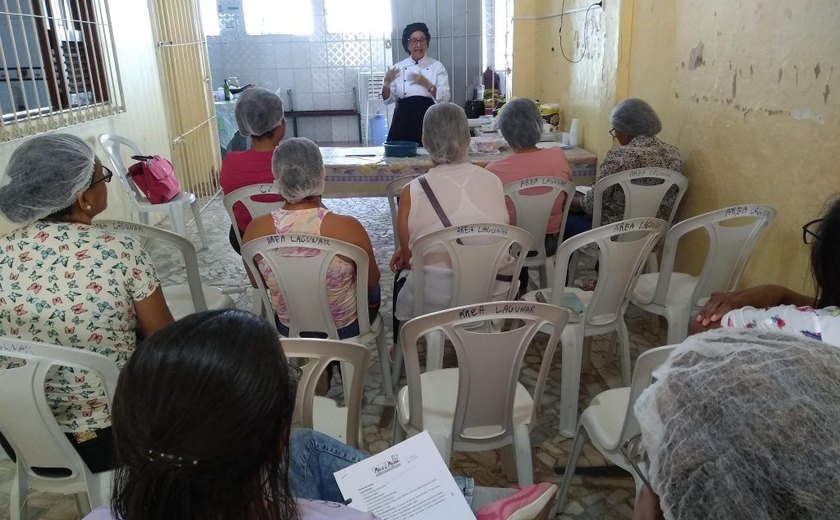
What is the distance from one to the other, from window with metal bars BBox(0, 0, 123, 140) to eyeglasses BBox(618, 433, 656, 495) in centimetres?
321

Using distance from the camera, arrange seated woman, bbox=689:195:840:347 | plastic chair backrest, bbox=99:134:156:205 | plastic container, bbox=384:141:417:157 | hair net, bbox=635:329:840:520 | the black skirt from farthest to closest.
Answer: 1. the black skirt
2. plastic chair backrest, bbox=99:134:156:205
3. plastic container, bbox=384:141:417:157
4. seated woman, bbox=689:195:840:347
5. hair net, bbox=635:329:840:520

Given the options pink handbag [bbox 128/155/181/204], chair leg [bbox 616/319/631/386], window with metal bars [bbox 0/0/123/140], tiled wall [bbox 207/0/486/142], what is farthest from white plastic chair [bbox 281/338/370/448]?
tiled wall [bbox 207/0/486/142]

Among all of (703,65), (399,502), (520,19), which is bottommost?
(399,502)

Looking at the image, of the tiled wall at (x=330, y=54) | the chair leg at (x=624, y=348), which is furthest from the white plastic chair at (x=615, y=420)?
the tiled wall at (x=330, y=54)

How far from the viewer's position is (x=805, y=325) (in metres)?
1.25

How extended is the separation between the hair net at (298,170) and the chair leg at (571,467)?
1.20m

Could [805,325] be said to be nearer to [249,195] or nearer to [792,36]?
[792,36]

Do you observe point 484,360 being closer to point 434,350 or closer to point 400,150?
point 434,350

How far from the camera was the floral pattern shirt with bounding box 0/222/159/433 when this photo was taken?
1432 millimetres

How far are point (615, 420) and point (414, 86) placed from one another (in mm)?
3849

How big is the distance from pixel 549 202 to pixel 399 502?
1954mm

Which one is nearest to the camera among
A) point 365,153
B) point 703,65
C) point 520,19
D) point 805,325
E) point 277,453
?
point 277,453

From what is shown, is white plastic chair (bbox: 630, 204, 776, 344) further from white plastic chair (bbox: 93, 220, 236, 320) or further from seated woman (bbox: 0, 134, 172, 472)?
seated woman (bbox: 0, 134, 172, 472)

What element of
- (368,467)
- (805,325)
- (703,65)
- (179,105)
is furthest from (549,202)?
(179,105)
